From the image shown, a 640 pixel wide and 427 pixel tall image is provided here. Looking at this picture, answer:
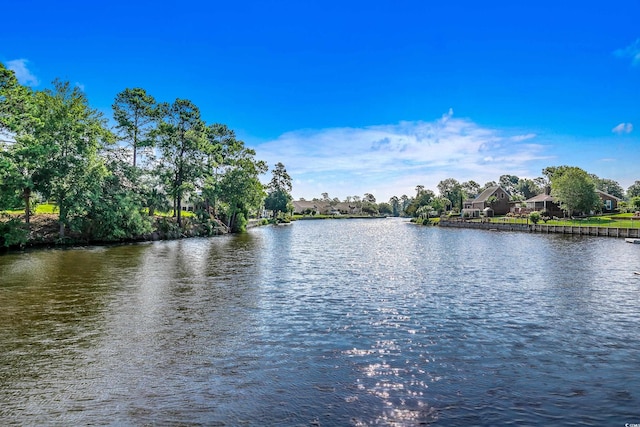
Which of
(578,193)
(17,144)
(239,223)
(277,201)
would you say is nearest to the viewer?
(17,144)

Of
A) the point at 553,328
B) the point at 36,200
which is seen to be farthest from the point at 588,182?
the point at 36,200

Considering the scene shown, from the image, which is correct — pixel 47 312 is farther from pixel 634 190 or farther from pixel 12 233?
pixel 634 190

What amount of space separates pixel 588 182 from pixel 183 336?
92122 millimetres

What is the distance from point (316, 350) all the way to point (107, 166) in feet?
153

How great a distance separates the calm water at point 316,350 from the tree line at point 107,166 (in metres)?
17.9

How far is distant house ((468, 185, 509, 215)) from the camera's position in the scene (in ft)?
357

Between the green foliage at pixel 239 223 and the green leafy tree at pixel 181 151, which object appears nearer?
the green leafy tree at pixel 181 151

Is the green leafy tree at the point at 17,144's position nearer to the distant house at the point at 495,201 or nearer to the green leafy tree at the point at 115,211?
the green leafy tree at the point at 115,211

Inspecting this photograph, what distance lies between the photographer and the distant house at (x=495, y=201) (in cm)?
10875

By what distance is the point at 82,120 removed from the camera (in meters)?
42.1

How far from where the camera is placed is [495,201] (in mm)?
108688

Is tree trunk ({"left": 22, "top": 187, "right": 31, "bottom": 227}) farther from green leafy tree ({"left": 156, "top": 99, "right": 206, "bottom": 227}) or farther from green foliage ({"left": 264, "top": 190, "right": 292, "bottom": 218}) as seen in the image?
green foliage ({"left": 264, "top": 190, "right": 292, "bottom": 218})

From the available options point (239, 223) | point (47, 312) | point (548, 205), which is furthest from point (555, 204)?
point (47, 312)

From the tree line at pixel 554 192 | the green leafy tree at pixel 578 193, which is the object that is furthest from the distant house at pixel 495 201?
the green leafy tree at pixel 578 193
